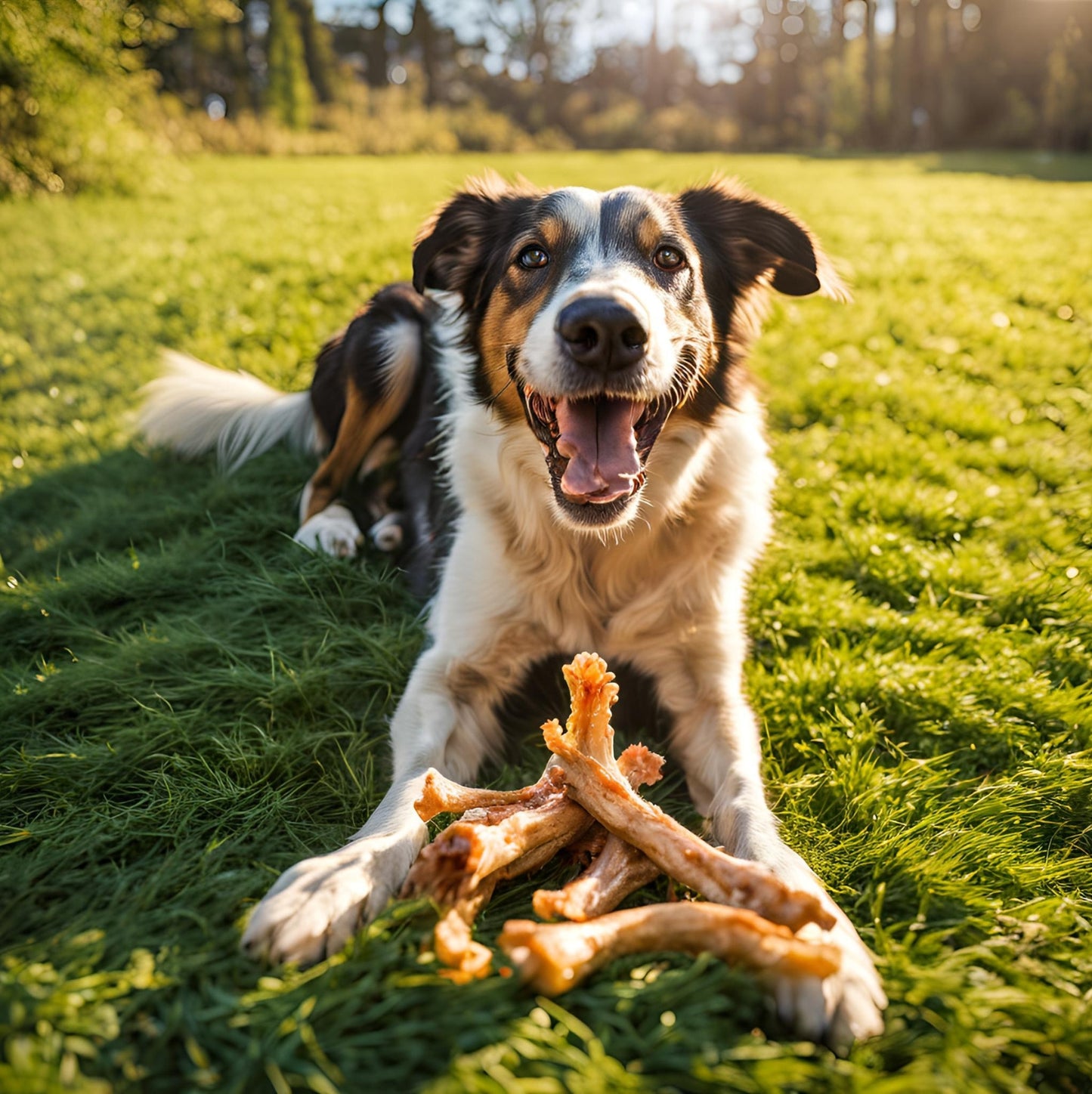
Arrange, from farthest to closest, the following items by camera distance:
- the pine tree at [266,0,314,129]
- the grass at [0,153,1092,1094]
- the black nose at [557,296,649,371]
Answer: the pine tree at [266,0,314,129] < the black nose at [557,296,649,371] < the grass at [0,153,1092,1094]

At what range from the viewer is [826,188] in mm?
17000

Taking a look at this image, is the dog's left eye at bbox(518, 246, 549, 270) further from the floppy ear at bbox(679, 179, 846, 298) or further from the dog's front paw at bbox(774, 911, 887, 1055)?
the dog's front paw at bbox(774, 911, 887, 1055)

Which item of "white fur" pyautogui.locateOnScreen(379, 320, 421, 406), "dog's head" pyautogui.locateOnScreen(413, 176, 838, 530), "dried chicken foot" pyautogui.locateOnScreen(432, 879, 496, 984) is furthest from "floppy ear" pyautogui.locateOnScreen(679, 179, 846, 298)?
"dried chicken foot" pyautogui.locateOnScreen(432, 879, 496, 984)

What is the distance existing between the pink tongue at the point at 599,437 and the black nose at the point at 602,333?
0.19m

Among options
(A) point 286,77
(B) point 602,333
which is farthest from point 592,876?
(A) point 286,77

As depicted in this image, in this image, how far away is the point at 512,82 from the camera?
4369 centimetres

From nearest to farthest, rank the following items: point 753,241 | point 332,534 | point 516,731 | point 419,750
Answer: point 419,750, point 516,731, point 753,241, point 332,534

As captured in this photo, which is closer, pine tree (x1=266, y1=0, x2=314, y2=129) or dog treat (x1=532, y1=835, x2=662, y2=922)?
dog treat (x1=532, y1=835, x2=662, y2=922)

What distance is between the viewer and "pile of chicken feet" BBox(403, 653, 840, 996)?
60.1 inches

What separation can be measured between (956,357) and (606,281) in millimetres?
4457

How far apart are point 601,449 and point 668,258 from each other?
0.71m

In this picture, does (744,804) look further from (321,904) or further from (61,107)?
(61,107)

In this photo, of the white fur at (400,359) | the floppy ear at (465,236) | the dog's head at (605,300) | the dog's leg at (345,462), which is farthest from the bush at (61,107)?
the dog's head at (605,300)

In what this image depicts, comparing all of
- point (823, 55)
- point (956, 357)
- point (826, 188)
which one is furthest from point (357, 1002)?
Result: point (823, 55)
